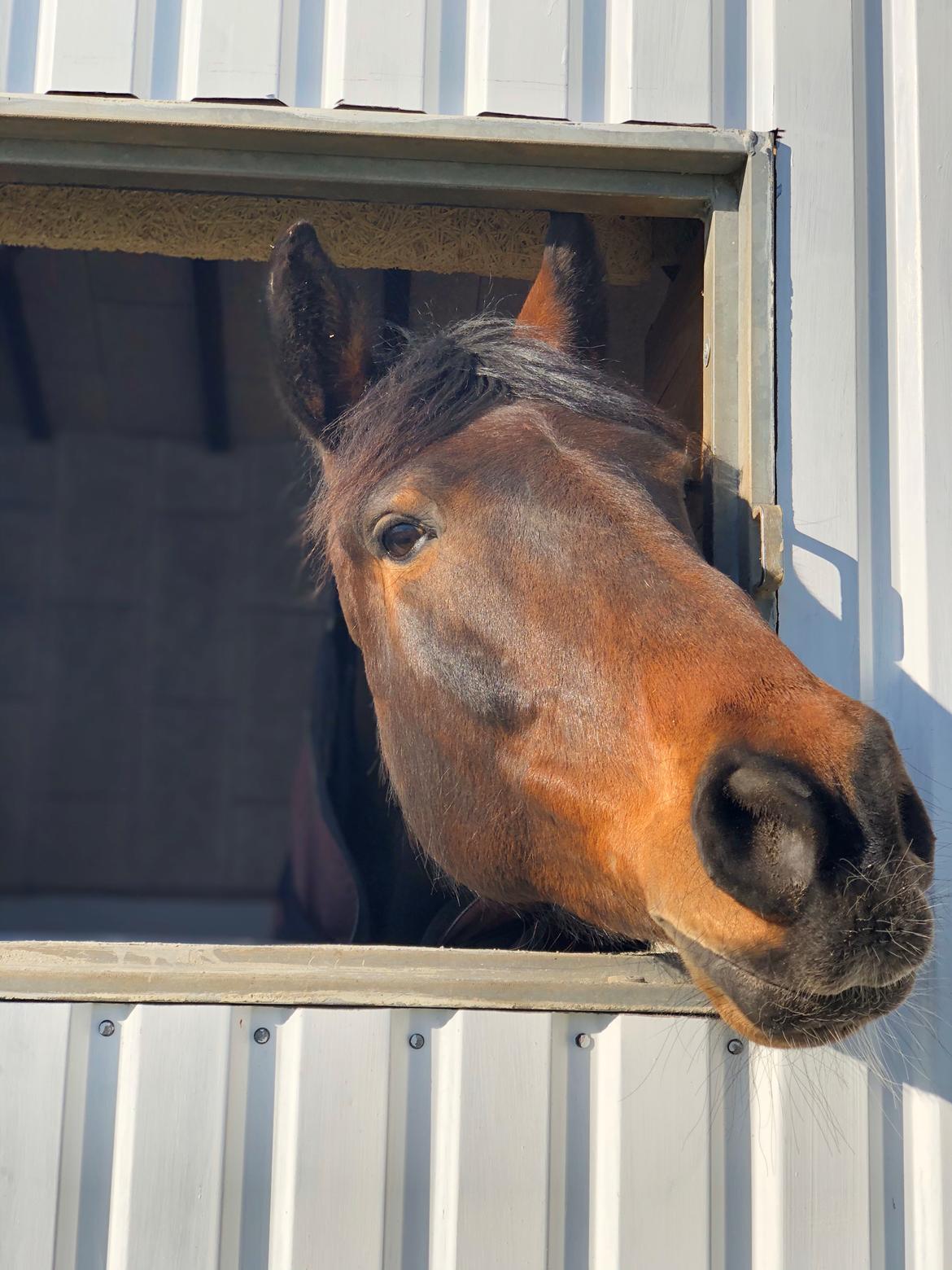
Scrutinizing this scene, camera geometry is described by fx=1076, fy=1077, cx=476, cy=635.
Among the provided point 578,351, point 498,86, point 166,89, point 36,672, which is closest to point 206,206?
point 166,89

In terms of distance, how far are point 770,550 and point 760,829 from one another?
79 cm

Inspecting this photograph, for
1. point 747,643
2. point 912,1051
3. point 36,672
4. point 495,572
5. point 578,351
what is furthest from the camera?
point 36,672

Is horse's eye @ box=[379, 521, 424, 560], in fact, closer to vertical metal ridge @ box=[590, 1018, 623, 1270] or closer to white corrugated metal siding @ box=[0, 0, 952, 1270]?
white corrugated metal siding @ box=[0, 0, 952, 1270]

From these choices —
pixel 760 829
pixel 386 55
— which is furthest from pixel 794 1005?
pixel 386 55

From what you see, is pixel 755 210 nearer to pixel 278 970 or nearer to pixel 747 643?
pixel 747 643

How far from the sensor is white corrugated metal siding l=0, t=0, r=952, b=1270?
1.76 m

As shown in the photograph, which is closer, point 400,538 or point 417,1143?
point 417,1143

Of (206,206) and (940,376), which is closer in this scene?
(940,376)

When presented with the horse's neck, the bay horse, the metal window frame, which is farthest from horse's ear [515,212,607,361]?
the horse's neck

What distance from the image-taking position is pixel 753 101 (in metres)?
2.21

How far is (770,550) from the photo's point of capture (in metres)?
1.97

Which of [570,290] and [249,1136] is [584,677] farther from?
[570,290]

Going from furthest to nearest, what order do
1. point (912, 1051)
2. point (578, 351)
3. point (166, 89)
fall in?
point (578, 351), point (166, 89), point (912, 1051)

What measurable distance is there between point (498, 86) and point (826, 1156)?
2.09 meters
